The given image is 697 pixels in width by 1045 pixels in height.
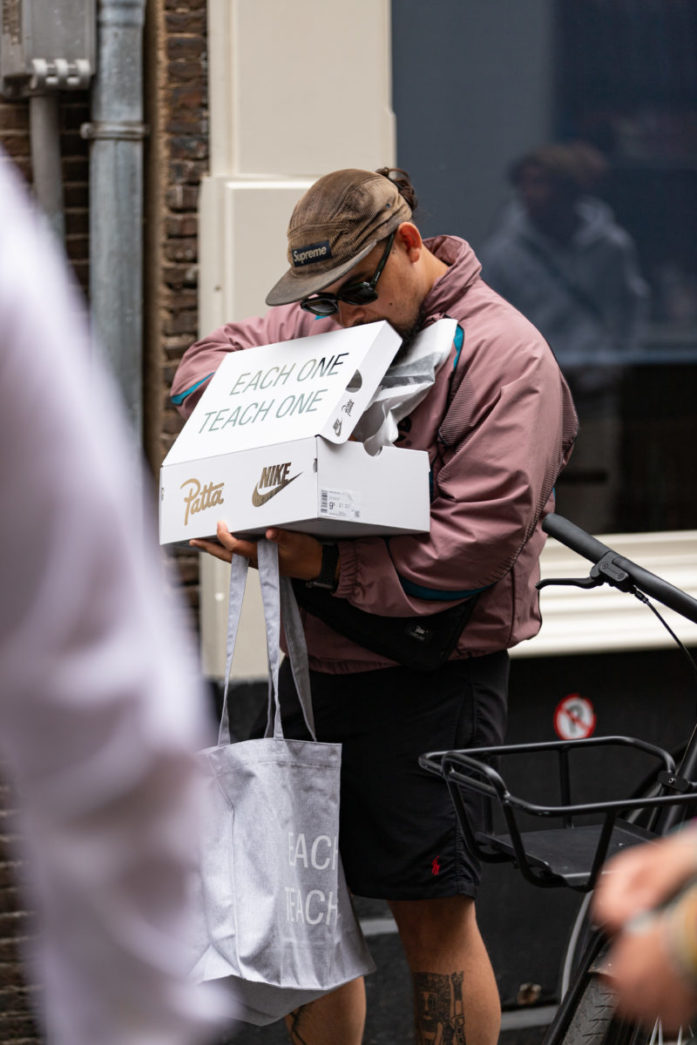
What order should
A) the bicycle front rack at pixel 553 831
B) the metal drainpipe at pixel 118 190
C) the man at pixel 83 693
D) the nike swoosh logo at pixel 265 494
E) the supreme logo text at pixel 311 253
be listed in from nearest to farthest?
the man at pixel 83 693 < the bicycle front rack at pixel 553 831 < the nike swoosh logo at pixel 265 494 < the supreme logo text at pixel 311 253 < the metal drainpipe at pixel 118 190

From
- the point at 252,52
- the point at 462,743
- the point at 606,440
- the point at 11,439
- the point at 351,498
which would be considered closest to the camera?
the point at 11,439

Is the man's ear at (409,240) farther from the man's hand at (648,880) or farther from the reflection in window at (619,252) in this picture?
the man's hand at (648,880)

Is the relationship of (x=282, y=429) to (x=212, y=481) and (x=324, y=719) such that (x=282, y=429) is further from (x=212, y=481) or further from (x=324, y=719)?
(x=324, y=719)

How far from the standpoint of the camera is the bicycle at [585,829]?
247 cm

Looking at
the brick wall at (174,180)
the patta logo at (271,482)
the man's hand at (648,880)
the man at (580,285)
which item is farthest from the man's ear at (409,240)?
the man's hand at (648,880)

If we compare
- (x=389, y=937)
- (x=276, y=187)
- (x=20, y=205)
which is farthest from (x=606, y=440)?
(x=20, y=205)

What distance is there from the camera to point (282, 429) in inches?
113

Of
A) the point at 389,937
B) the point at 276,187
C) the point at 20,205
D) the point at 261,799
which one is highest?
the point at 20,205

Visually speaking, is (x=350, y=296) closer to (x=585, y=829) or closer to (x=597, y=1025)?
(x=585, y=829)

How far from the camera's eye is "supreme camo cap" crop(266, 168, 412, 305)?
2.99 m

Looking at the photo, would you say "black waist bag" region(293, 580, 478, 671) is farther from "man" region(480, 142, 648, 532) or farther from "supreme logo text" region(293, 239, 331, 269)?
"man" region(480, 142, 648, 532)

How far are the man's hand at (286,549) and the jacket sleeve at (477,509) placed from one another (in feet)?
0.20

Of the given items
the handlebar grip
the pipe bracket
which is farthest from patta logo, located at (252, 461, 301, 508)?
the pipe bracket

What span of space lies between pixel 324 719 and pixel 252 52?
6.93ft
